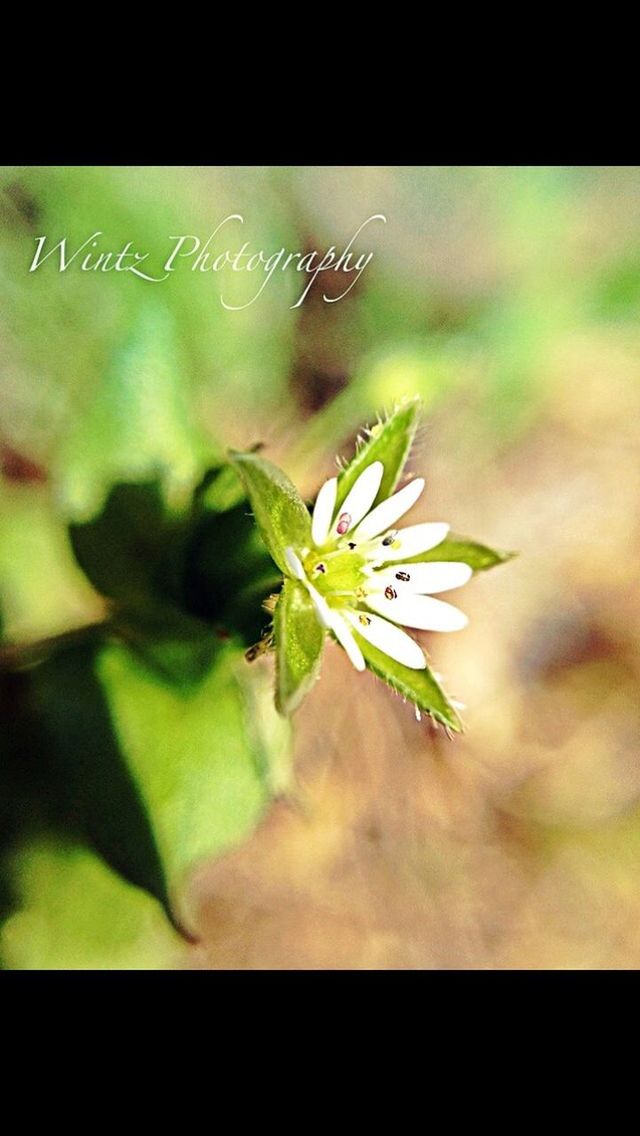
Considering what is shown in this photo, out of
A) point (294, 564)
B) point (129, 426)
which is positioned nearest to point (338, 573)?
point (294, 564)

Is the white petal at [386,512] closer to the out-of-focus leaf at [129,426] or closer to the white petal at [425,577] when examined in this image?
the white petal at [425,577]

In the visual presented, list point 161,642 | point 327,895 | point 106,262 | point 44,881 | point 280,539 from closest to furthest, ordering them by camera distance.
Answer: point 280,539
point 161,642
point 44,881
point 106,262
point 327,895

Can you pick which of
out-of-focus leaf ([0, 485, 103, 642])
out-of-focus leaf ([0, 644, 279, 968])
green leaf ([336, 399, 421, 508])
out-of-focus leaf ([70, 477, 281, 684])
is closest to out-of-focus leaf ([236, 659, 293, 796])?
out-of-focus leaf ([0, 644, 279, 968])

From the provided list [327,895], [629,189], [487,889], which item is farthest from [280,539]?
[629,189]

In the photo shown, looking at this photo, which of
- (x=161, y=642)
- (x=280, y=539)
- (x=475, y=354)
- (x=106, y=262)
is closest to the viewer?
(x=280, y=539)

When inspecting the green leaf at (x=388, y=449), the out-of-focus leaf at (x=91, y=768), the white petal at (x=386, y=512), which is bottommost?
the out-of-focus leaf at (x=91, y=768)

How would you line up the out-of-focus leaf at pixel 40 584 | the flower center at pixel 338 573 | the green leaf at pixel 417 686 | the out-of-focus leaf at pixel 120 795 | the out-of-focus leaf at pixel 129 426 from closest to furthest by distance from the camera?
1. the green leaf at pixel 417 686
2. the flower center at pixel 338 573
3. the out-of-focus leaf at pixel 120 795
4. the out-of-focus leaf at pixel 129 426
5. the out-of-focus leaf at pixel 40 584

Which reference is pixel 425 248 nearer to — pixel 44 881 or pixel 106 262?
pixel 106 262

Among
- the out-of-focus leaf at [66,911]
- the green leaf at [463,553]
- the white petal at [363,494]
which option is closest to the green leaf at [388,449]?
the white petal at [363,494]
